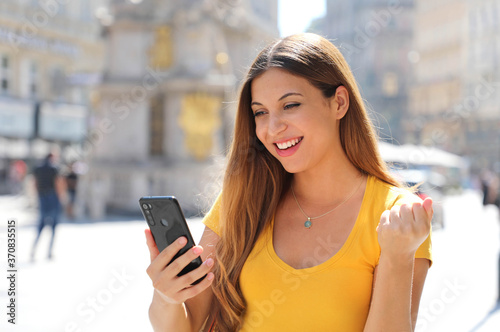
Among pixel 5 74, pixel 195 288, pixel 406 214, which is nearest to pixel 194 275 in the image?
pixel 195 288

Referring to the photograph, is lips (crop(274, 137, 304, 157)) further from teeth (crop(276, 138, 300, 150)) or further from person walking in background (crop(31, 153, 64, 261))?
person walking in background (crop(31, 153, 64, 261))

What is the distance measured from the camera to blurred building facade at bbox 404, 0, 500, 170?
42656 millimetres

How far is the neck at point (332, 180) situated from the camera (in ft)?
6.52

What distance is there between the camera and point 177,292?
173 centimetres

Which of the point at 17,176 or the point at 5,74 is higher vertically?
the point at 5,74

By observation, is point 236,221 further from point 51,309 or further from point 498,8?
point 498,8

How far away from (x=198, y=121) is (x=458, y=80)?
118 ft

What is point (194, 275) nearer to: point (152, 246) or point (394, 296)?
point (152, 246)

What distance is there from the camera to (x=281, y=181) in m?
2.16

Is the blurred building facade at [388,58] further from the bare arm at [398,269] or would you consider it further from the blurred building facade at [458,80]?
the bare arm at [398,269]

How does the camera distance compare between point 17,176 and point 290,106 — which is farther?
point 17,176

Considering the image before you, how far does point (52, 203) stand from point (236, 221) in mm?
7852

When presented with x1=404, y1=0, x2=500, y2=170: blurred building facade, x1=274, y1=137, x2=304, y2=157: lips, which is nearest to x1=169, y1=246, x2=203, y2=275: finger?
x1=274, y1=137, x2=304, y2=157: lips

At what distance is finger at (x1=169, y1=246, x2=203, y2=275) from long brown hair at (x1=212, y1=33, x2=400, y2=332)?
24cm
